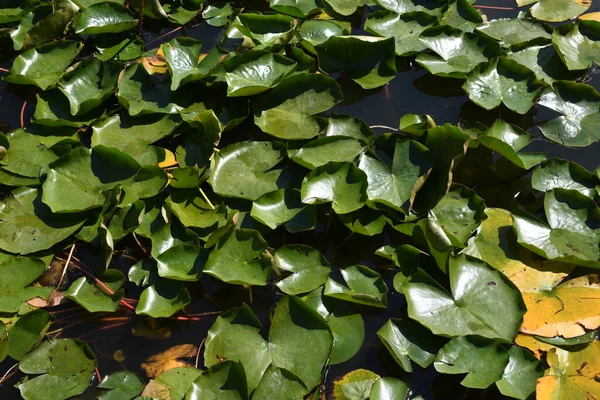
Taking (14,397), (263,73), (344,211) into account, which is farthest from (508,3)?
(14,397)

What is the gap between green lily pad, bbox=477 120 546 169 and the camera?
107 inches

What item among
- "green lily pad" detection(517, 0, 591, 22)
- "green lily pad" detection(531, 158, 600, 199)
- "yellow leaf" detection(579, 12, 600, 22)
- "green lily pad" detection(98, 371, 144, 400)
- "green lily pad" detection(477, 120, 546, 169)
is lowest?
"green lily pad" detection(98, 371, 144, 400)

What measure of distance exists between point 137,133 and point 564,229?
2125 mm

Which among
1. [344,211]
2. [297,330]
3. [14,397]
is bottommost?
[14,397]

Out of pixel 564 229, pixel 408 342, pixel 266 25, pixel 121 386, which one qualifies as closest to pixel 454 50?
pixel 266 25

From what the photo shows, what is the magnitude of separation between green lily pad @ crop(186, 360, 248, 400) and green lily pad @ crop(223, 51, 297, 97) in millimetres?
1420

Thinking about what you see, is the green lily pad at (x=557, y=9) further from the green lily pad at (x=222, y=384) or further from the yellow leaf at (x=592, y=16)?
the green lily pad at (x=222, y=384)

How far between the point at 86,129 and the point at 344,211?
1.56 m

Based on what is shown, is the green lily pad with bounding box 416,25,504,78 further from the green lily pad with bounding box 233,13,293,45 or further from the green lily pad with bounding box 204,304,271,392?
the green lily pad with bounding box 204,304,271,392

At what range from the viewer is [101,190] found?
2756 mm

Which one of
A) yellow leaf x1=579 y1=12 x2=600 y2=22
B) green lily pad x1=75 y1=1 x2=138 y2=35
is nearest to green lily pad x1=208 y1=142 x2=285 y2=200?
green lily pad x1=75 y1=1 x2=138 y2=35

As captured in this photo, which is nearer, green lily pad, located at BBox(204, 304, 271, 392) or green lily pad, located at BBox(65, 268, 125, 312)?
green lily pad, located at BBox(204, 304, 271, 392)

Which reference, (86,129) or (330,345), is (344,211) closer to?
(330,345)

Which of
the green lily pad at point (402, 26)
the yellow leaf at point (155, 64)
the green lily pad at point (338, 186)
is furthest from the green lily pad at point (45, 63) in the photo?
the green lily pad at point (402, 26)
